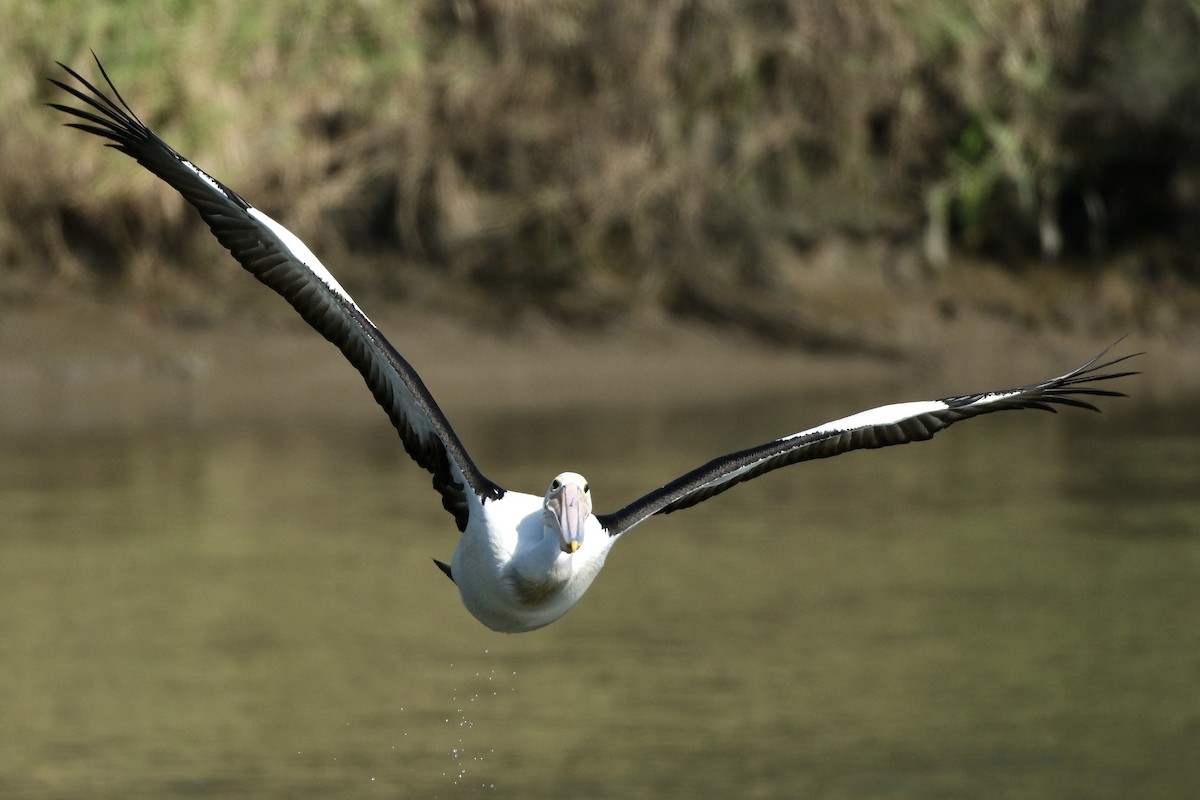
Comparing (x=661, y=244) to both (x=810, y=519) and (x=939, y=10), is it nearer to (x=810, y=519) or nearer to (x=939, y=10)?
(x=939, y=10)

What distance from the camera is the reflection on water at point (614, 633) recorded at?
28.8ft

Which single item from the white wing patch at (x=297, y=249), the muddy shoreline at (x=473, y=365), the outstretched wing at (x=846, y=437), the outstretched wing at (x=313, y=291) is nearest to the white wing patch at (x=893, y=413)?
the outstretched wing at (x=846, y=437)

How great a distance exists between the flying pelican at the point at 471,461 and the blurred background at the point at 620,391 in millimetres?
1336

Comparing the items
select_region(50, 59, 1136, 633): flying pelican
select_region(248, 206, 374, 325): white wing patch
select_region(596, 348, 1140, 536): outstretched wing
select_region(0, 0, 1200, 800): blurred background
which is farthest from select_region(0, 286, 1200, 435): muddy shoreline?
select_region(248, 206, 374, 325): white wing patch

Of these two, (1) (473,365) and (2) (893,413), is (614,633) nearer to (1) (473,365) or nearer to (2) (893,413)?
(2) (893,413)

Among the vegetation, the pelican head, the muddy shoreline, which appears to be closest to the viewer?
the pelican head

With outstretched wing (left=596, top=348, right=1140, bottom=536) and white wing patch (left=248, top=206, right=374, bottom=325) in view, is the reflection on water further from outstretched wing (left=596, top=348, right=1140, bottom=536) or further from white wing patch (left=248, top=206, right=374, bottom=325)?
white wing patch (left=248, top=206, right=374, bottom=325)

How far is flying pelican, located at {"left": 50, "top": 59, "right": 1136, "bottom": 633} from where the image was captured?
23.7ft

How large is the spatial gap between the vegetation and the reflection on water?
3.10 m

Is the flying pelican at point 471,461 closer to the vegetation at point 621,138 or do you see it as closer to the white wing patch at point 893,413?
the white wing patch at point 893,413

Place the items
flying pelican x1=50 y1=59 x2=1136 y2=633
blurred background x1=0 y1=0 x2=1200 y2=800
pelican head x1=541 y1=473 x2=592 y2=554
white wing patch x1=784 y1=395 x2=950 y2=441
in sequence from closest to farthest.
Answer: pelican head x1=541 y1=473 x2=592 y2=554 < flying pelican x1=50 y1=59 x2=1136 y2=633 < white wing patch x1=784 y1=395 x2=950 y2=441 < blurred background x1=0 y1=0 x2=1200 y2=800

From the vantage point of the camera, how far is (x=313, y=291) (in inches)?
309

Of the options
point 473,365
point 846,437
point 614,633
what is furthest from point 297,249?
point 473,365

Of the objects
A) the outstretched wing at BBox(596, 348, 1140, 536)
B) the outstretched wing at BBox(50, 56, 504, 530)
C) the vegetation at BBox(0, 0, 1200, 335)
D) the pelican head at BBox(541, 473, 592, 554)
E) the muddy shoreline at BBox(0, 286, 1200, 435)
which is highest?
the vegetation at BBox(0, 0, 1200, 335)
